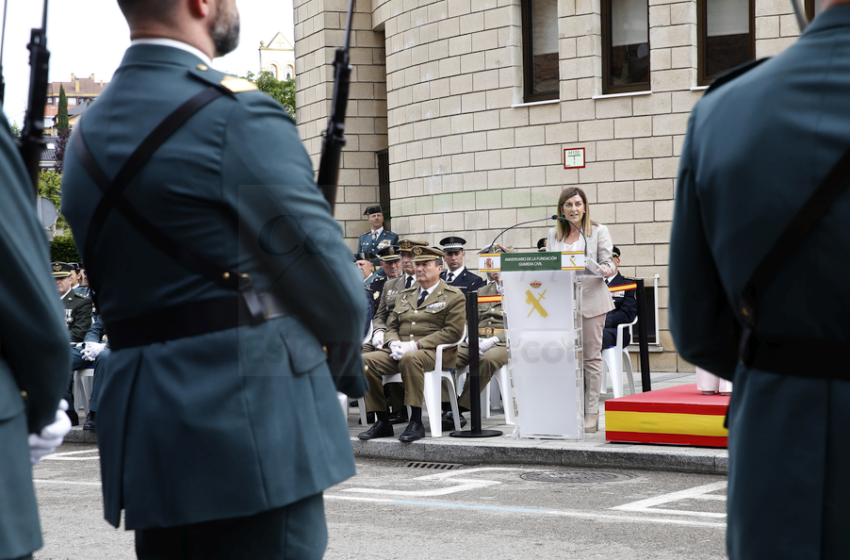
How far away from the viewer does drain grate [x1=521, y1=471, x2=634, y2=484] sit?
25.3 ft

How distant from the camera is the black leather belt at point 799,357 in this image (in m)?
1.90

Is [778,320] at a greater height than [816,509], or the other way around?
[778,320]

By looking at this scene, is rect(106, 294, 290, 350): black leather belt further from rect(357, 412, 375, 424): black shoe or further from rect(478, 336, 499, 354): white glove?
rect(357, 412, 375, 424): black shoe

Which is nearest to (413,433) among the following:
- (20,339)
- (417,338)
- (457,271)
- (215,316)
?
(417,338)

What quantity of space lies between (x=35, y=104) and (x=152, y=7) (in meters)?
0.50

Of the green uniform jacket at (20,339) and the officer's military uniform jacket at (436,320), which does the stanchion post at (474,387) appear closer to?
the officer's military uniform jacket at (436,320)

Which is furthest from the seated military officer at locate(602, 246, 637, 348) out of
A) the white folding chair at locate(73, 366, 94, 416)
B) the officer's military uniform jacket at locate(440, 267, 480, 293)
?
the white folding chair at locate(73, 366, 94, 416)

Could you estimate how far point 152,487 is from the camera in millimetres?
2283

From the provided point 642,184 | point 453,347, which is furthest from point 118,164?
point 642,184

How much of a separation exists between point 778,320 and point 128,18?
5.19 feet

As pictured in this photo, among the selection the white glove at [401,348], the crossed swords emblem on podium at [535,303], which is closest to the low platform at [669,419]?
the crossed swords emblem on podium at [535,303]

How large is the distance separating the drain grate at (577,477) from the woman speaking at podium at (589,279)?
129cm

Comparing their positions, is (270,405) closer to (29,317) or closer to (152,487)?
(152,487)

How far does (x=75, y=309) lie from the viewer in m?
12.7
